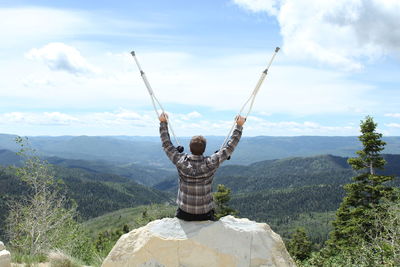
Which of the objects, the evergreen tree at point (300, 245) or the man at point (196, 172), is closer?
the man at point (196, 172)

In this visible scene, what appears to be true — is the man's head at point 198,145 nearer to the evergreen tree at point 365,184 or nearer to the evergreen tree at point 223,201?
the evergreen tree at point 365,184

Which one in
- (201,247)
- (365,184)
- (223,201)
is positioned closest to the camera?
(201,247)

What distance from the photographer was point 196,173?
22.6 feet

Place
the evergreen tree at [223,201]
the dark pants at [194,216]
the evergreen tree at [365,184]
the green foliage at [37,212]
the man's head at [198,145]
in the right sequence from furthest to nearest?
1. the evergreen tree at [223,201]
2. the evergreen tree at [365,184]
3. the green foliage at [37,212]
4. the dark pants at [194,216]
5. the man's head at [198,145]

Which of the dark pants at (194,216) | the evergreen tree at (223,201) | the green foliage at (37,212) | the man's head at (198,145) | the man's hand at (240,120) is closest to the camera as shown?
the man's head at (198,145)

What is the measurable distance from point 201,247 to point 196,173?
4.82 ft

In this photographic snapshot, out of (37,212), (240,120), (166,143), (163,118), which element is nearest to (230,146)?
(240,120)

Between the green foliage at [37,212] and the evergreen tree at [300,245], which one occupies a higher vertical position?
the green foliage at [37,212]

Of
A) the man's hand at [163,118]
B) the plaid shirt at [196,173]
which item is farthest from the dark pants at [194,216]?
the man's hand at [163,118]

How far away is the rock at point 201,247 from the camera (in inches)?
277

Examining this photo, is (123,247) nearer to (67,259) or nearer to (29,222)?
(67,259)

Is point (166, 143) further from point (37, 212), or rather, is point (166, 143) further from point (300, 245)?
point (300, 245)

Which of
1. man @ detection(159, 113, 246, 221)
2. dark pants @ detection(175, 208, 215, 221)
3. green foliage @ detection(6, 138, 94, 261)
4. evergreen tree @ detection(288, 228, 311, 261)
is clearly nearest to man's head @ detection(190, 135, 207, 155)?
man @ detection(159, 113, 246, 221)

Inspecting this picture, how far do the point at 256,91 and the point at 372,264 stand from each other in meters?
7.86
